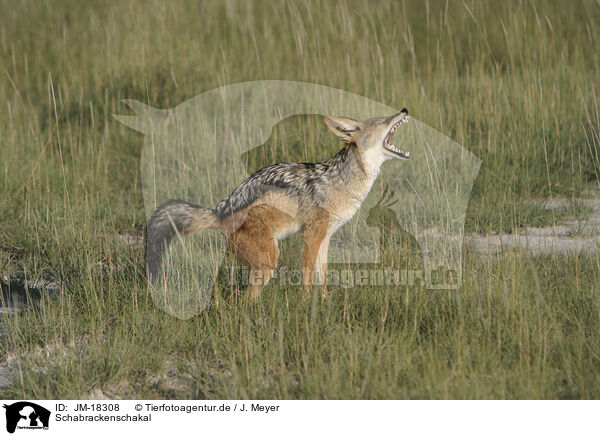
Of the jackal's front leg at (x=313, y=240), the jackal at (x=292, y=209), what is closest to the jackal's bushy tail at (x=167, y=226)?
the jackal at (x=292, y=209)

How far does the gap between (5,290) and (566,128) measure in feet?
20.0

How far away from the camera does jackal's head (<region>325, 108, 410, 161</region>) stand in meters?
4.37

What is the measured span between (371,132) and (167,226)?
1.64m

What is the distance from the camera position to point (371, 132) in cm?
441

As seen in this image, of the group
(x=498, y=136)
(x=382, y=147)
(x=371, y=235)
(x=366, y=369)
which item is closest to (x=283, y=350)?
(x=366, y=369)
